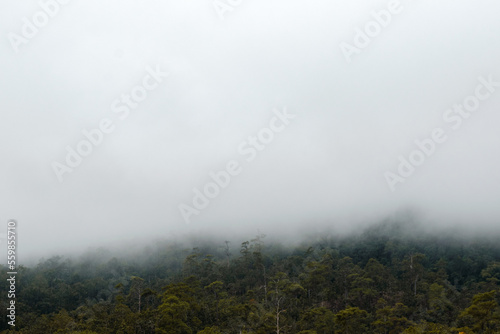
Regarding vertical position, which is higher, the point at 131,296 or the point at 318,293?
the point at 131,296

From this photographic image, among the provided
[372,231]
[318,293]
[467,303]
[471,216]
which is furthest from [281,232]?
[467,303]

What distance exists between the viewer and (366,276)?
59.9 m

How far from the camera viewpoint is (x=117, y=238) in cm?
13312

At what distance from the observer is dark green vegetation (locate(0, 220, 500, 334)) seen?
4025 centimetres

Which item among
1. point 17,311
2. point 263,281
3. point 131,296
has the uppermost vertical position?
point 17,311

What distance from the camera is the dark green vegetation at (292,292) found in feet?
132

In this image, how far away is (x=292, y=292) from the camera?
183 ft

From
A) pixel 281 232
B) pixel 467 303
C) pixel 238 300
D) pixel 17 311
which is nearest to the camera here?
pixel 467 303

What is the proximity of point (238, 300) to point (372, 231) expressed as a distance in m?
50.3

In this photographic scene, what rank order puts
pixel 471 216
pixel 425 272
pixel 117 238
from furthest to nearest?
1. pixel 117 238
2. pixel 471 216
3. pixel 425 272

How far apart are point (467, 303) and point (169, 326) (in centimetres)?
3617

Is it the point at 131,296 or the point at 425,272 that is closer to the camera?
the point at 131,296

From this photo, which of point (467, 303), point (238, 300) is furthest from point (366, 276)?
point (238, 300)

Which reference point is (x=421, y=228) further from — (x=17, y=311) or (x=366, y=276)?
(x=17, y=311)
